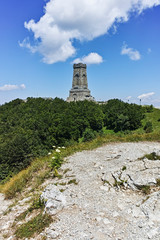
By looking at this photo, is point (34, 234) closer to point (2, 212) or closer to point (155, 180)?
point (2, 212)

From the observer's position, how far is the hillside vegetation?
2059 centimetres

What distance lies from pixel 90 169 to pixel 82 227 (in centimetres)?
497

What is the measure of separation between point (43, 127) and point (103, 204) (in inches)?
952

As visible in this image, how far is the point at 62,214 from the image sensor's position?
21.5 ft

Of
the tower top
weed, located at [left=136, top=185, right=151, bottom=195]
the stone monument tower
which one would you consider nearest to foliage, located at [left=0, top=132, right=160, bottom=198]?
weed, located at [left=136, top=185, right=151, bottom=195]

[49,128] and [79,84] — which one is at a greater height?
[79,84]

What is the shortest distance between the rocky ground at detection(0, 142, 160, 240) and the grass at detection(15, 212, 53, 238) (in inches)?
9.5

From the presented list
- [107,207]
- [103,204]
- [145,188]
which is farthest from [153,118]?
[107,207]

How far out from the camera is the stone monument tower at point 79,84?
60597mm

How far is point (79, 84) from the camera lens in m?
61.3

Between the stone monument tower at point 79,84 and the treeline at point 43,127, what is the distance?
11844 mm

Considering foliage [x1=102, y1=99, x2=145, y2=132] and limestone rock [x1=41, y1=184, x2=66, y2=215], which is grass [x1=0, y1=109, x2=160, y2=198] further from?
foliage [x1=102, y1=99, x2=145, y2=132]

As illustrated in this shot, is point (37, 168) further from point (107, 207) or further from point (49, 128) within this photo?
point (49, 128)

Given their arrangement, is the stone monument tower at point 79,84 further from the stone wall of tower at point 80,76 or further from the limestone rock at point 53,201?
the limestone rock at point 53,201
